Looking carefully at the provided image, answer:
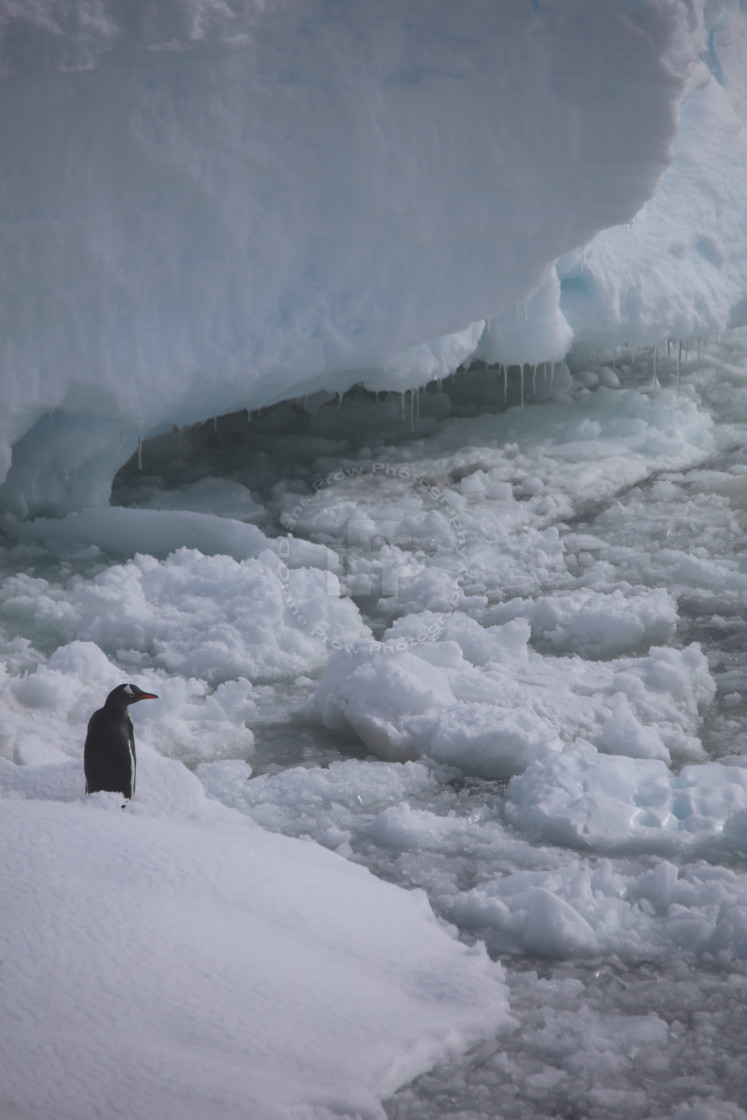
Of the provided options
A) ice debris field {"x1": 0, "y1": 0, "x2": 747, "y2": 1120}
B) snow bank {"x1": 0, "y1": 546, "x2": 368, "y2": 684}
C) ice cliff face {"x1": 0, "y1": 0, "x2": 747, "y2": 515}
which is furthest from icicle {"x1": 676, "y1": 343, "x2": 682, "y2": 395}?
snow bank {"x1": 0, "y1": 546, "x2": 368, "y2": 684}

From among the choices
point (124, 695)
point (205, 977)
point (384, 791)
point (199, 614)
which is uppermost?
point (124, 695)

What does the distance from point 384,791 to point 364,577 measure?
5.91 ft

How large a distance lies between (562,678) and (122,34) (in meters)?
2.94

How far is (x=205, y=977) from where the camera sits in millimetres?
1981

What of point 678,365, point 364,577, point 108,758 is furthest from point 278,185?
point 678,365

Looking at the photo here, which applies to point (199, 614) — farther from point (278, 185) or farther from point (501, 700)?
point (278, 185)

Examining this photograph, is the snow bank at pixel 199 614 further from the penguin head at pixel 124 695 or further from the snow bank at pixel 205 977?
the snow bank at pixel 205 977

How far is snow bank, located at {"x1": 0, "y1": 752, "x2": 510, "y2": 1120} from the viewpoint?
5.67 feet

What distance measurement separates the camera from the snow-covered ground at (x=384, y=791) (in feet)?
6.33

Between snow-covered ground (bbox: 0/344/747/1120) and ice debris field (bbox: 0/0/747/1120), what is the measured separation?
1 centimetres

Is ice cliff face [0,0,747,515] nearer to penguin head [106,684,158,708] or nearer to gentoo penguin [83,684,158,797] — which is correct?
penguin head [106,684,158,708]

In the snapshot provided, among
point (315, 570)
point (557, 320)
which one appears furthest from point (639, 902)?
point (557, 320)

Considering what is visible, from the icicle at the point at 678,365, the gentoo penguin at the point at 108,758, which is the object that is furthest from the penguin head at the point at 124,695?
the icicle at the point at 678,365

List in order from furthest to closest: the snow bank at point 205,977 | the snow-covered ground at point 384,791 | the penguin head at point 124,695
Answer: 1. the penguin head at point 124,695
2. the snow-covered ground at point 384,791
3. the snow bank at point 205,977
